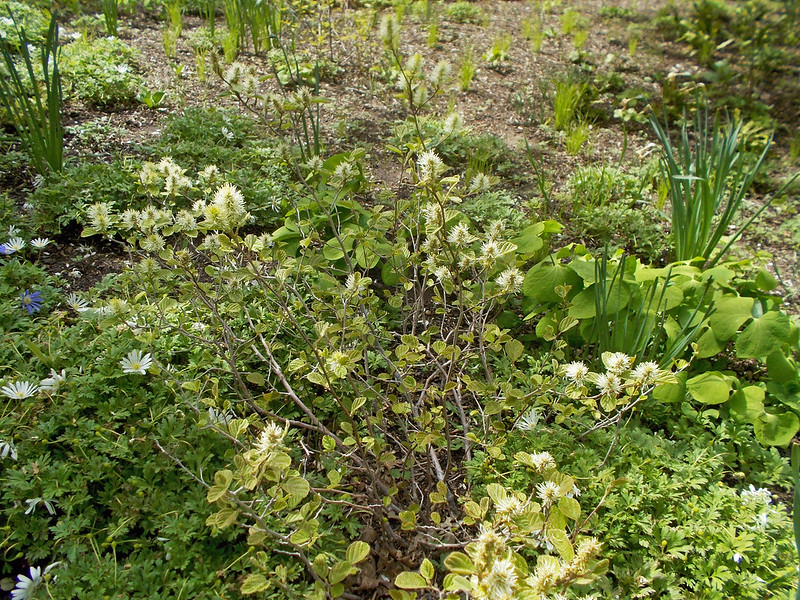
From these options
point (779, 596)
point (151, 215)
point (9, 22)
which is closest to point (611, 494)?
point (779, 596)

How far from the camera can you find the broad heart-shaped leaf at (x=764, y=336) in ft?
5.91

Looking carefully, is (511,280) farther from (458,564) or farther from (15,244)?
(15,244)

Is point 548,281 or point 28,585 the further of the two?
point 548,281

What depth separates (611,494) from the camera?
152cm

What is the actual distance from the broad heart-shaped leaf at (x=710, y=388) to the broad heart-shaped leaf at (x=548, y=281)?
514mm

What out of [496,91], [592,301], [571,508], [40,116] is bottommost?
[592,301]

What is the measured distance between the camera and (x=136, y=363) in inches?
63.8

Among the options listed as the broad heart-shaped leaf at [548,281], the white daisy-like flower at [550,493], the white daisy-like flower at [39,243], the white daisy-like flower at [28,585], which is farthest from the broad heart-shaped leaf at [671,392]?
the white daisy-like flower at [39,243]

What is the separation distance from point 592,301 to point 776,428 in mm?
717

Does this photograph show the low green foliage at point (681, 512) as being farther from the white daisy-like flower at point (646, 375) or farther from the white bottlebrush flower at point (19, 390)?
the white bottlebrush flower at point (19, 390)

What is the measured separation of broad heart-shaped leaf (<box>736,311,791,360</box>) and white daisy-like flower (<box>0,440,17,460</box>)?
2.30 metres

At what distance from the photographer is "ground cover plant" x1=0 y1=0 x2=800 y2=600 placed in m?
1.27

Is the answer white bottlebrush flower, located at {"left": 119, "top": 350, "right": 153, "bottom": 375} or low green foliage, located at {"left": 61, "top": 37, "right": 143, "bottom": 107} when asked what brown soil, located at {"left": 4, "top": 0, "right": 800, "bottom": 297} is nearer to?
low green foliage, located at {"left": 61, "top": 37, "right": 143, "bottom": 107}

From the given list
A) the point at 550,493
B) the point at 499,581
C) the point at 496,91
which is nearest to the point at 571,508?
the point at 550,493
